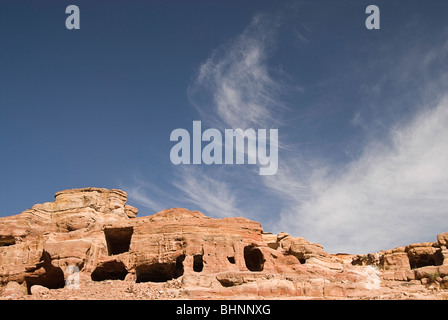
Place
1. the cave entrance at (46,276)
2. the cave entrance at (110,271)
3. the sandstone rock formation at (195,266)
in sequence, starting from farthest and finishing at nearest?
the cave entrance at (46,276) < the cave entrance at (110,271) < the sandstone rock formation at (195,266)

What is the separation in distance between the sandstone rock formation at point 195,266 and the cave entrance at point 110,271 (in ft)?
0.29

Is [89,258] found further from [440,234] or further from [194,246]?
[440,234]

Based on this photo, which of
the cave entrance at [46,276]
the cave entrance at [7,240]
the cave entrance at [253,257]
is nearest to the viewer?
the cave entrance at [253,257]

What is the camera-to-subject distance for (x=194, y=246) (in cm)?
3491

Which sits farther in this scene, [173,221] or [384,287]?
Answer: [173,221]

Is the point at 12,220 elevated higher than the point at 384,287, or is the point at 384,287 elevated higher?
the point at 12,220

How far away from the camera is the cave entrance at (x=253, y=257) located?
37.3 m

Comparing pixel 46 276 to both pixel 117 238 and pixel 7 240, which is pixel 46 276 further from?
pixel 7 240

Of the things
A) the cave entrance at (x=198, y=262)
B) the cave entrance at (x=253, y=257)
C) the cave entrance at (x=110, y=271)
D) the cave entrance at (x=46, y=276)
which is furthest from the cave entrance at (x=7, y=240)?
the cave entrance at (x=253, y=257)

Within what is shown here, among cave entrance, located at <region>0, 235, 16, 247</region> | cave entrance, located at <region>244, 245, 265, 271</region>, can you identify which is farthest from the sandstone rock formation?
cave entrance, located at <region>0, 235, 16, 247</region>

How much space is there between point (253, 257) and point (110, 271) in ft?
42.3

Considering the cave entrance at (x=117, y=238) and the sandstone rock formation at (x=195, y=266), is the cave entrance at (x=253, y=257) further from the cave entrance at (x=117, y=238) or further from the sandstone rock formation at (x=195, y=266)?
the cave entrance at (x=117, y=238)

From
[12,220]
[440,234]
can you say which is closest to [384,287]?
[440,234]
